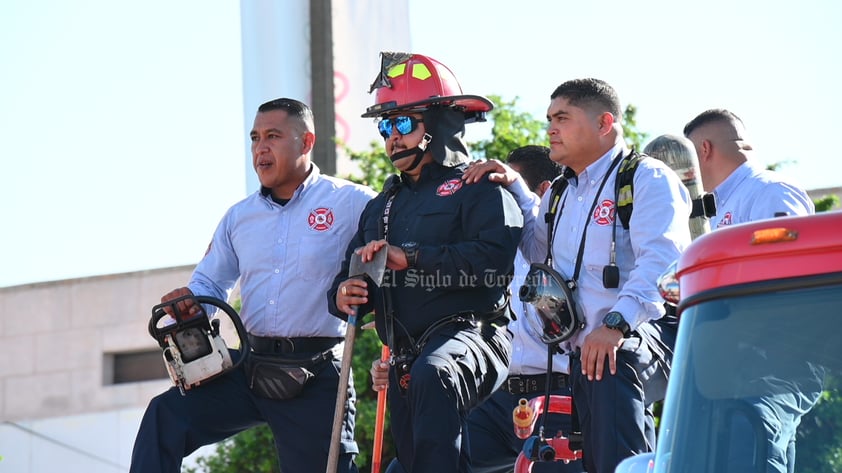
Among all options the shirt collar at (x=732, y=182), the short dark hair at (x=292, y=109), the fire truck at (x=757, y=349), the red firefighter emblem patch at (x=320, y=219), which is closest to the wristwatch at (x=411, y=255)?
the red firefighter emblem patch at (x=320, y=219)

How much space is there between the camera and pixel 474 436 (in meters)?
7.05

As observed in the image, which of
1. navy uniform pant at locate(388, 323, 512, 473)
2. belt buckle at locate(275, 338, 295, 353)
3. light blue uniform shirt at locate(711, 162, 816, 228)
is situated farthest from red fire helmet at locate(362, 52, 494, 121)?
light blue uniform shirt at locate(711, 162, 816, 228)

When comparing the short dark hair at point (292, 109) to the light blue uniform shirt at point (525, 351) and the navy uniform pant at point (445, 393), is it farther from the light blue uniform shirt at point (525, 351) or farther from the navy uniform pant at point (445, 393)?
the navy uniform pant at point (445, 393)

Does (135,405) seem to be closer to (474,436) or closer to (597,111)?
(474,436)

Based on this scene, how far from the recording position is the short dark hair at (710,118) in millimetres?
7309

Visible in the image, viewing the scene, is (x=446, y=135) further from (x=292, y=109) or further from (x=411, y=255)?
(x=292, y=109)

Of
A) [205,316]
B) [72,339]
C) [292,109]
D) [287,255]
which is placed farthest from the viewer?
[72,339]

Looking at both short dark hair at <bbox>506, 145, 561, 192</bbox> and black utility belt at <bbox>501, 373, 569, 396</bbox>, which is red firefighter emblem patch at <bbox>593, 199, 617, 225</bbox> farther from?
short dark hair at <bbox>506, 145, 561, 192</bbox>

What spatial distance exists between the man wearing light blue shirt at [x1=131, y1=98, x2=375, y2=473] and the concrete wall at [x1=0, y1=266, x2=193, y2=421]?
1252 cm

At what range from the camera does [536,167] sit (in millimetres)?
7934

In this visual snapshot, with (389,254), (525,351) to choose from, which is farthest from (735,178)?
(389,254)

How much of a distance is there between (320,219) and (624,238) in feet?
5.96

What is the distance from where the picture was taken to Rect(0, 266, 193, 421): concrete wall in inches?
776

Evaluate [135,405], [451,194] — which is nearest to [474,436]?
[451,194]
